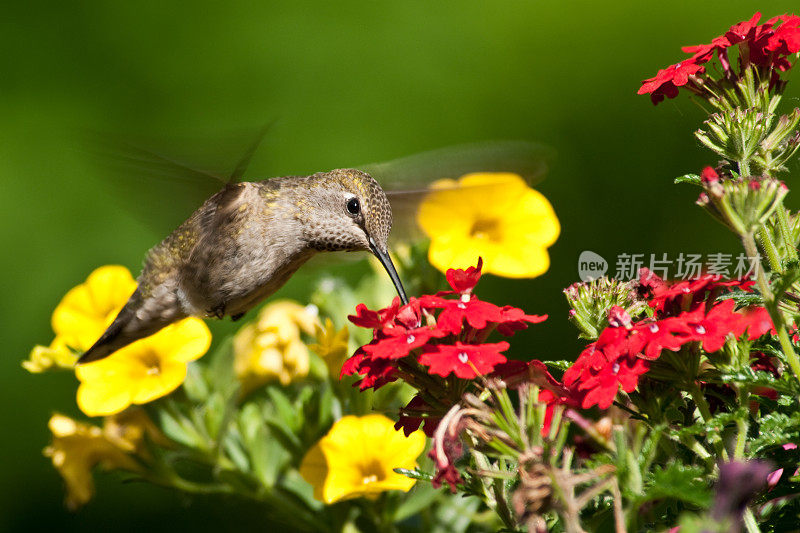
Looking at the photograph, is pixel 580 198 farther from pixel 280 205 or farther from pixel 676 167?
pixel 280 205

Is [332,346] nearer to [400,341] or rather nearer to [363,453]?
[363,453]

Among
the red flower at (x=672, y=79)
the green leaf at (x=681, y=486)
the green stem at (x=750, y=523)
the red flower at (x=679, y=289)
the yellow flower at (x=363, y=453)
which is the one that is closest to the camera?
the green leaf at (x=681, y=486)

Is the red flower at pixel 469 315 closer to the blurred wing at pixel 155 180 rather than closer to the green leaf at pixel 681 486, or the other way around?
the green leaf at pixel 681 486

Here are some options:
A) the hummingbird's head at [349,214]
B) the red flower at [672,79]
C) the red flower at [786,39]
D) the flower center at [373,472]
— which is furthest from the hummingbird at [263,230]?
the red flower at [786,39]

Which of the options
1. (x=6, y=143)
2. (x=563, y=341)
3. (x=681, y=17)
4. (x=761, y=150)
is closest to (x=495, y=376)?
(x=761, y=150)

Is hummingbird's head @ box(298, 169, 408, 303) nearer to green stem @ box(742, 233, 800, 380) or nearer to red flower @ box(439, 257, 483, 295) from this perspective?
red flower @ box(439, 257, 483, 295)

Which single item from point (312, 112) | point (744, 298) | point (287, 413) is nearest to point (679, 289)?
point (744, 298)
